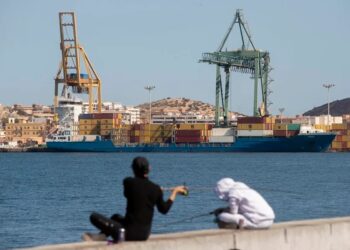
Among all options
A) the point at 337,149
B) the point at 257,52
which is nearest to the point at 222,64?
the point at 257,52

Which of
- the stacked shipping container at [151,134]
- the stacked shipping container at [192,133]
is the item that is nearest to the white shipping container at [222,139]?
the stacked shipping container at [192,133]

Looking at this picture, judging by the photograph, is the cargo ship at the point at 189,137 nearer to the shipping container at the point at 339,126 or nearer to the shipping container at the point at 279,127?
the shipping container at the point at 279,127

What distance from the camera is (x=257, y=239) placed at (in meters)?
8.35

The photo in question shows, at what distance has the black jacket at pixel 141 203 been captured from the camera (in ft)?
25.5

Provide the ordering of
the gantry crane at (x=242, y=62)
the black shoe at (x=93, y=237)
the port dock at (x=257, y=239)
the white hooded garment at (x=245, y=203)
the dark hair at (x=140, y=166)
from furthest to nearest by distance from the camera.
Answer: the gantry crane at (x=242, y=62), the white hooded garment at (x=245, y=203), the black shoe at (x=93, y=237), the dark hair at (x=140, y=166), the port dock at (x=257, y=239)

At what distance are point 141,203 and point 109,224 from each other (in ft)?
0.99

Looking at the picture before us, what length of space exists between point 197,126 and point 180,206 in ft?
306

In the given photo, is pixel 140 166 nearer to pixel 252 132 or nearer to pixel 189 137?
pixel 252 132

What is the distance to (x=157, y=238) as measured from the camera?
25.9ft

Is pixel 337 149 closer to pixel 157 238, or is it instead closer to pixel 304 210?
pixel 304 210

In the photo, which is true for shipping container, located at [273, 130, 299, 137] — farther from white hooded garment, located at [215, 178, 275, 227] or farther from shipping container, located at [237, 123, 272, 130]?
white hooded garment, located at [215, 178, 275, 227]

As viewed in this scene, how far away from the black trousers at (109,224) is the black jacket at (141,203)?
4.3 inches

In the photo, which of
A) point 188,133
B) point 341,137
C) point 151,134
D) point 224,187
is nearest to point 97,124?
point 151,134

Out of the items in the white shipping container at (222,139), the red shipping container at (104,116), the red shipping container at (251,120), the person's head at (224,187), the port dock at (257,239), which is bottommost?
the port dock at (257,239)
